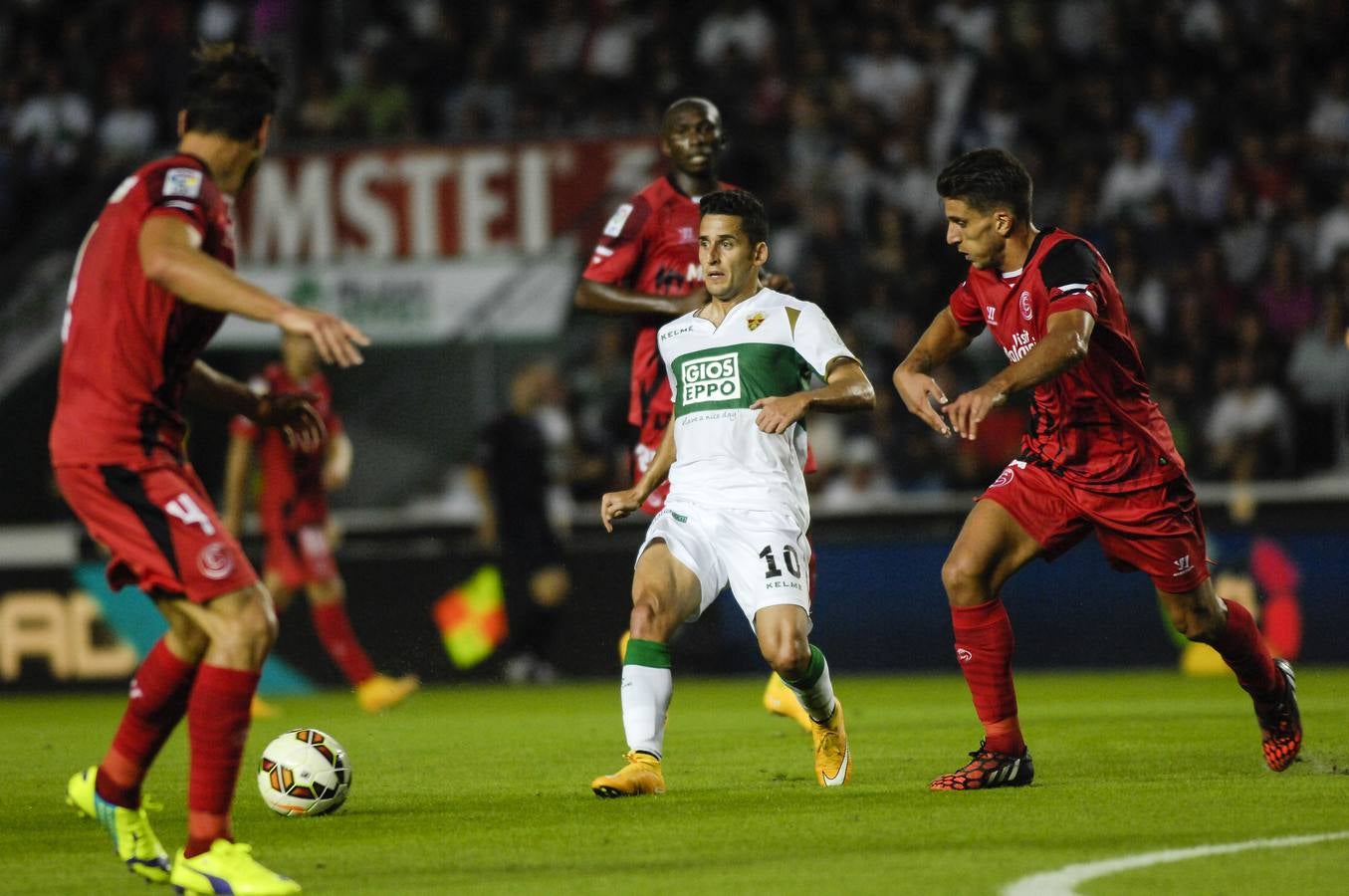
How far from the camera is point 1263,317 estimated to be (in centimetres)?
1559

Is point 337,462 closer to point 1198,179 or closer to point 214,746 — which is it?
point 214,746

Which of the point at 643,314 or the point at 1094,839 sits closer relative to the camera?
the point at 1094,839

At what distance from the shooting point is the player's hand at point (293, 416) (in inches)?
231

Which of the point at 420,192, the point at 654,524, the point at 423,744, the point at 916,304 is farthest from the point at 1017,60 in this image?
the point at 654,524

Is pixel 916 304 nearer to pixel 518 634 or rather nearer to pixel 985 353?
pixel 985 353

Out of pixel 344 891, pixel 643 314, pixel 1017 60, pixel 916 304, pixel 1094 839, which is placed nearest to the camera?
pixel 344 891

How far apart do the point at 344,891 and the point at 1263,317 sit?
40.0 ft

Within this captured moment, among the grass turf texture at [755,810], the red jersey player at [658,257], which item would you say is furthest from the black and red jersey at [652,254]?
the grass turf texture at [755,810]

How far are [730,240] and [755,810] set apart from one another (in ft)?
7.18

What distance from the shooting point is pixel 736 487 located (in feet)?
23.6

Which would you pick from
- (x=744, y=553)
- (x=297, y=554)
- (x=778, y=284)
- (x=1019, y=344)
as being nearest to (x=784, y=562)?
(x=744, y=553)

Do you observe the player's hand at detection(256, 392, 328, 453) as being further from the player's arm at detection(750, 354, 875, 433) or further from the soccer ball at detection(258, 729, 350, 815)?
the player's arm at detection(750, 354, 875, 433)

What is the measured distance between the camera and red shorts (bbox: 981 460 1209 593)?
704 centimetres

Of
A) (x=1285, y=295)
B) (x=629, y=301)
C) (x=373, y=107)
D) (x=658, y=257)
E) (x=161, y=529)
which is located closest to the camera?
(x=161, y=529)
